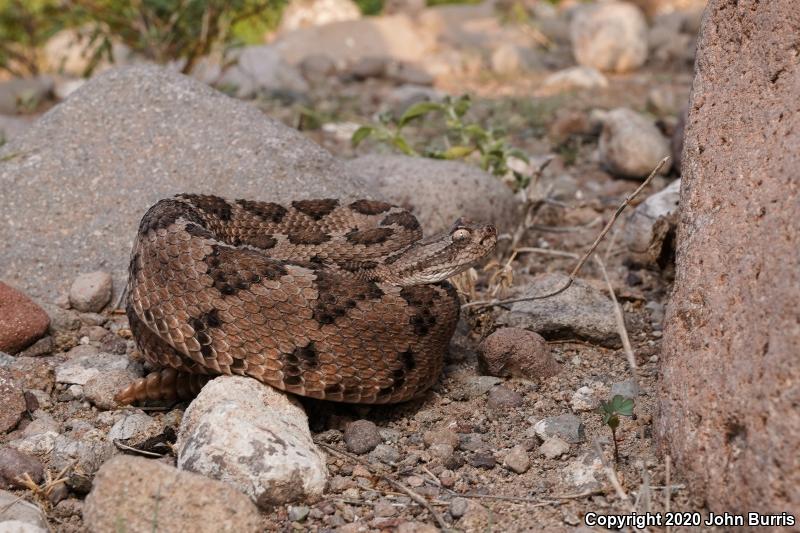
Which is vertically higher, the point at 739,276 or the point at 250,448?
the point at 739,276

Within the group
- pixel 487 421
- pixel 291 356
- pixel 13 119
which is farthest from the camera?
pixel 13 119

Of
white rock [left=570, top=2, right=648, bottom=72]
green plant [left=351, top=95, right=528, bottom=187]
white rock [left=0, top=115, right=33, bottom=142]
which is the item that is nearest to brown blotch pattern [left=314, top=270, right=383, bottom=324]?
green plant [left=351, top=95, right=528, bottom=187]

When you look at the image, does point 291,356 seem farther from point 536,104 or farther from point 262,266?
point 536,104

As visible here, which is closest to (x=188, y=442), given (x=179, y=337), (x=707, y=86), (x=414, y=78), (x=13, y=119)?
(x=179, y=337)

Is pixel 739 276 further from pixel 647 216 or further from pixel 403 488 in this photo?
pixel 647 216

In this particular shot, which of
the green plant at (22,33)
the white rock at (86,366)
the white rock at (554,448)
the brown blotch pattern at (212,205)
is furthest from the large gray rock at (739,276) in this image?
the green plant at (22,33)

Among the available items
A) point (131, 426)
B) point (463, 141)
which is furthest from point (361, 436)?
point (463, 141)
